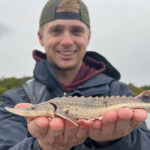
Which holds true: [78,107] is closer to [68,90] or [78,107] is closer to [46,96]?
[46,96]

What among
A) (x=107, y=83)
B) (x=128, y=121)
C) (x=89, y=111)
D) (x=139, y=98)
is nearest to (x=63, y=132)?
(x=89, y=111)

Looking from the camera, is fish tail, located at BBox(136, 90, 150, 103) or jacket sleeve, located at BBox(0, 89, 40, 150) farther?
fish tail, located at BBox(136, 90, 150, 103)

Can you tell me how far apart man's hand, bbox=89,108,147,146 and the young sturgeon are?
251 millimetres

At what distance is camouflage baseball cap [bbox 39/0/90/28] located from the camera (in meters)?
4.44

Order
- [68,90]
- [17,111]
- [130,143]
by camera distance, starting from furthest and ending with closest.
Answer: [68,90]
[130,143]
[17,111]

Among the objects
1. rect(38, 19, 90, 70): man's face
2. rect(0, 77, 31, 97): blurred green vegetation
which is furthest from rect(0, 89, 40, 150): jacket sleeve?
rect(0, 77, 31, 97): blurred green vegetation

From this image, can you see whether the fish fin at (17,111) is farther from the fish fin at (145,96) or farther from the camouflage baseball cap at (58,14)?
the camouflage baseball cap at (58,14)

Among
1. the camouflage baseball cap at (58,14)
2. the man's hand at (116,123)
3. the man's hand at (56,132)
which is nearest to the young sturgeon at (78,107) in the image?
the man's hand at (56,132)

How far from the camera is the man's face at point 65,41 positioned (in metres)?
4.44

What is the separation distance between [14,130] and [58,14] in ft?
7.15

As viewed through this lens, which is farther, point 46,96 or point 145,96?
point 46,96

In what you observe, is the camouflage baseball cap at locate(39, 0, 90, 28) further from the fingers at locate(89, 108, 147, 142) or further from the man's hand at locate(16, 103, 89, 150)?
the fingers at locate(89, 108, 147, 142)

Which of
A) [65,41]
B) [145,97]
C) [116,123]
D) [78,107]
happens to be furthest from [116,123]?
[65,41]

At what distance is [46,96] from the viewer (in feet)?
13.2
